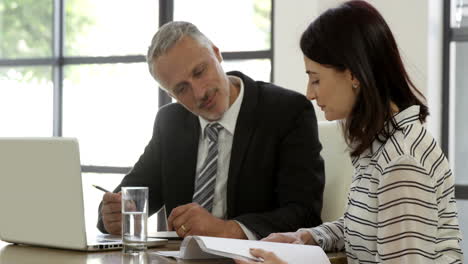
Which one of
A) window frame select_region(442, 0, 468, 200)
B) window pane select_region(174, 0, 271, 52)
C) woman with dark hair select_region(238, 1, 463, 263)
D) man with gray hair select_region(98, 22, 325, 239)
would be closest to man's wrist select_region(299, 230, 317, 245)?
woman with dark hair select_region(238, 1, 463, 263)

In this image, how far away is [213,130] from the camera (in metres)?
2.36

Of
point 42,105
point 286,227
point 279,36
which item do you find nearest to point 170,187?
point 286,227

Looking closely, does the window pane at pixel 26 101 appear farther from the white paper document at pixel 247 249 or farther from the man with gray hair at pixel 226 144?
the white paper document at pixel 247 249

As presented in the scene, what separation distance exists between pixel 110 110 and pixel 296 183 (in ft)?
12.0

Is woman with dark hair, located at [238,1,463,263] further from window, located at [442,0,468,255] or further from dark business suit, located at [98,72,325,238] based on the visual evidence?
window, located at [442,0,468,255]

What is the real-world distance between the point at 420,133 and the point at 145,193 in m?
0.64

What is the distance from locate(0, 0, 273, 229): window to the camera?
215 inches

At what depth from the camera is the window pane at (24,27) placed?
5.65m

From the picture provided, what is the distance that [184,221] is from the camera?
6.61 feet

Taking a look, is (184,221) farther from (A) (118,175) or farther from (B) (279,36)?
(A) (118,175)

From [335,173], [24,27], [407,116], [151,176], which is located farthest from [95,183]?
[407,116]

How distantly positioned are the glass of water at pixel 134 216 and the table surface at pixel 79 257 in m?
0.04

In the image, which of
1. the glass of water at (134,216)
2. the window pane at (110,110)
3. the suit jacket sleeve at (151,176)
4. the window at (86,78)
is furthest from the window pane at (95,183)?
the glass of water at (134,216)

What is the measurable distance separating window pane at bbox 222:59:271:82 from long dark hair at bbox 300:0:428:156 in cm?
323
